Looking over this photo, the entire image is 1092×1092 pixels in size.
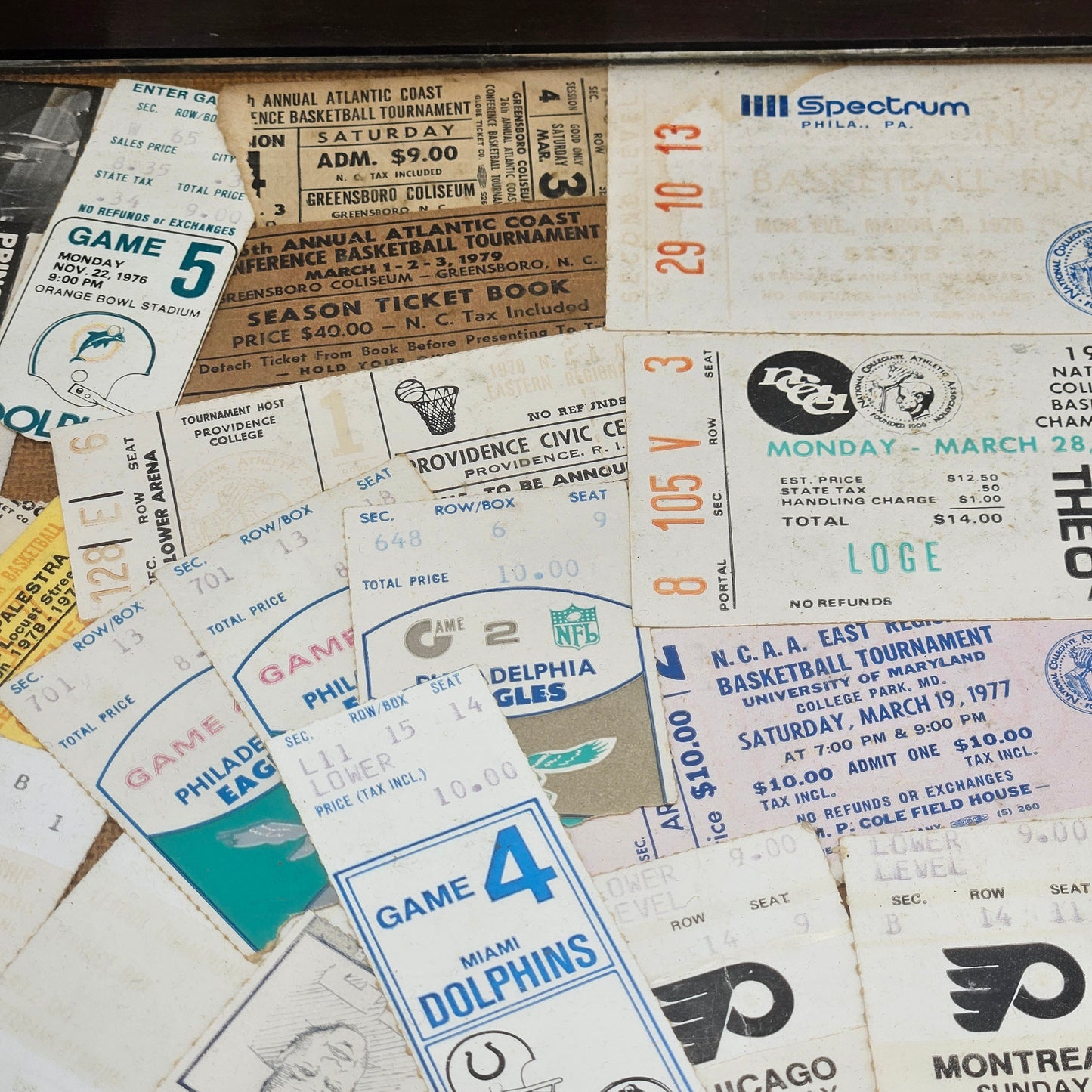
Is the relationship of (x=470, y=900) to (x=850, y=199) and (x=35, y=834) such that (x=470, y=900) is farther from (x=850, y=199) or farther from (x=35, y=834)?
(x=850, y=199)

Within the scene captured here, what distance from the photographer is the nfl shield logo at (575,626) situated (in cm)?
74

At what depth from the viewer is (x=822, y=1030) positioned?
2.23ft

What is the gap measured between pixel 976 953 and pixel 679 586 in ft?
1.01

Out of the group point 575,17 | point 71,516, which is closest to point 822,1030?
point 71,516

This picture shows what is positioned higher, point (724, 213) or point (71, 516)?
point (724, 213)

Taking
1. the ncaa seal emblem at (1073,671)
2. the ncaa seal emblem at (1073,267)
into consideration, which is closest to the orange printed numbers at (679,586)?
the ncaa seal emblem at (1073,671)

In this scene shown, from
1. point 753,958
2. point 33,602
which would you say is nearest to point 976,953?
point 753,958

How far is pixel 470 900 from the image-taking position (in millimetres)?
695

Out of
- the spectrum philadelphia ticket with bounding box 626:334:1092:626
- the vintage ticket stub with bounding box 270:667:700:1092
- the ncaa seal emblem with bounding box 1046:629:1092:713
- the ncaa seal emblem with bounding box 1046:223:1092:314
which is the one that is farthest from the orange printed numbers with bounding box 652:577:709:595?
the ncaa seal emblem with bounding box 1046:223:1092:314

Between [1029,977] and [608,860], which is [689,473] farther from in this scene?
[1029,977]

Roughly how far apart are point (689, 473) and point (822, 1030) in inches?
15.0

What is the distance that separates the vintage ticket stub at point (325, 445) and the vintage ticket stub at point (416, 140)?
14 cm

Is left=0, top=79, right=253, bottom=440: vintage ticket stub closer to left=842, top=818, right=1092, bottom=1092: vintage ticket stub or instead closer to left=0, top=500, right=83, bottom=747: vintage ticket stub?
left=0, top=500, right=83, bottom=747: vintage ticket stub

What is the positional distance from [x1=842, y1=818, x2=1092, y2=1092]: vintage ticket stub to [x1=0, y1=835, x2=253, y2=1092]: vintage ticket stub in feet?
1.37
